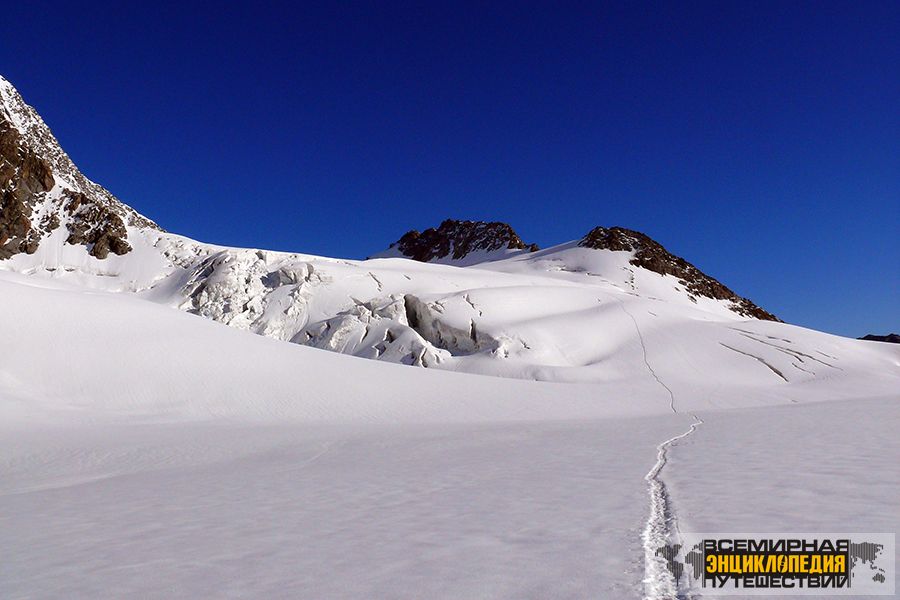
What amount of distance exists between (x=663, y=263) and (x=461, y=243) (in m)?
53.8

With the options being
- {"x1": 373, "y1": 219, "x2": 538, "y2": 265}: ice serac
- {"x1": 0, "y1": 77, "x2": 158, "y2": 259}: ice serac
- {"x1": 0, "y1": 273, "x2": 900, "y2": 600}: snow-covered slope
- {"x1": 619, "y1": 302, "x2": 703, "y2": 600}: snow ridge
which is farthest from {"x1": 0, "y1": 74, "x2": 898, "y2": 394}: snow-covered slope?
{"x1": 373, "y1": 219, "x2": 538, "y2": 265}: ice serac

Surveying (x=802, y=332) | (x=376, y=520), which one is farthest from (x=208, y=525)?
(x=802, y=332)

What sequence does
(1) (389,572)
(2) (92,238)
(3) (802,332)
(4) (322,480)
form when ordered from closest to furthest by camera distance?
1. (1) (389,572)
2. (4) (322,480)
3. (3) (802,332)
4. (2) (92,238)

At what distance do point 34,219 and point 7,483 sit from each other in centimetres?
5612

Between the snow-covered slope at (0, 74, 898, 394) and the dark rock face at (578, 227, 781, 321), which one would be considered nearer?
the snow-covered slope at (0, 74, 898, 394)

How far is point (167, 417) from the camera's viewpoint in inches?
639

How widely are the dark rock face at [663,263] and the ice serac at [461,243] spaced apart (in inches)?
817

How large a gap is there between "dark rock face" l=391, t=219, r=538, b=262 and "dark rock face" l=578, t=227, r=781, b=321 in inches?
823

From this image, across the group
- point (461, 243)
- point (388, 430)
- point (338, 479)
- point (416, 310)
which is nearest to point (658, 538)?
point (338, 479)

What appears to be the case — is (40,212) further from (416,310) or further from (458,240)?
(458,240)

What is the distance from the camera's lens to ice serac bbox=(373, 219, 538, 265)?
121562 mm

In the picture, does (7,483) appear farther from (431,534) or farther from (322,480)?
(431,534)

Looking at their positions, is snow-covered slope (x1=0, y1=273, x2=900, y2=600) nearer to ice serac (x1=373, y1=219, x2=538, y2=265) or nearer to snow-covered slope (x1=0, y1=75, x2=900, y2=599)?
snow-covered slope (x1=0, y1=75, x2=900, y2=599)

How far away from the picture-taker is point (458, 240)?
13425 centimetres
